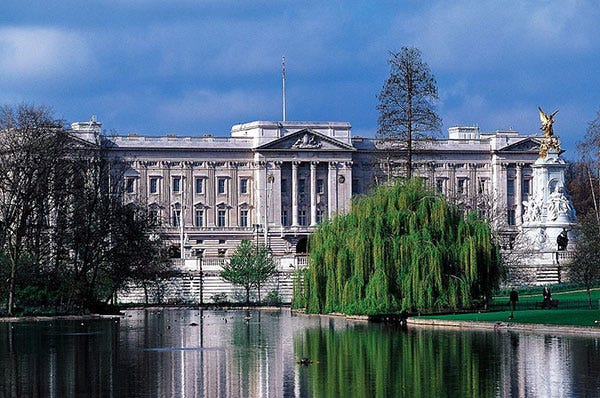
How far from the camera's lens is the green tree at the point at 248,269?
351ft

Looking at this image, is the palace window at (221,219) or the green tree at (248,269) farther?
the palace window at (221,219)

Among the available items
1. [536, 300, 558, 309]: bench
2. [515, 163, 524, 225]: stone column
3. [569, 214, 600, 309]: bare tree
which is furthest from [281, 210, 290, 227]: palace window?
[536, 300, 558, 309]: bench

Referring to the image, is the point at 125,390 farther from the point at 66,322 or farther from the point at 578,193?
the point at 578,193

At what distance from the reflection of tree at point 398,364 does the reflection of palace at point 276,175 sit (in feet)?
334

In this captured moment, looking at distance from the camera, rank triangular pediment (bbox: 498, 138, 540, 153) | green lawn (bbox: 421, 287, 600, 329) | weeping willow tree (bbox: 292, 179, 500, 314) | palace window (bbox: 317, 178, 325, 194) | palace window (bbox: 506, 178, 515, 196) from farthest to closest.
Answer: palace window (bbox: 506, 178, 515, 196), triangular pediment (bbox: 498, 138, 540, 153), palace window (bbox: 317, 178, 325, 194), weeping willow tree (bbox: 292, 179, 500, 314), green lawn (bbox: 421, 287, 600, 329)

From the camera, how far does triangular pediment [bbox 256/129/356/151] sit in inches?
6319

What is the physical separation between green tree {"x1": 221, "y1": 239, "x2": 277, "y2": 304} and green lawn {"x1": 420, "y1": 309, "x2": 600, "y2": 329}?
43066 millimetres

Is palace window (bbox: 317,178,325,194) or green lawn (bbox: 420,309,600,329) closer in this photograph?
green lawn (bbox: 420,309,600,329)

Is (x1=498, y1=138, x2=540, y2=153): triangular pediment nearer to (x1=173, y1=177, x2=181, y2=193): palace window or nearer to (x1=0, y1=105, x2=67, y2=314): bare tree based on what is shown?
(x1=173, y1=177, x2=181, y2=193): palace window

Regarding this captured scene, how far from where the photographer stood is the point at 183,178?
521 feet

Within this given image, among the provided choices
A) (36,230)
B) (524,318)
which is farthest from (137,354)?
(36,230)

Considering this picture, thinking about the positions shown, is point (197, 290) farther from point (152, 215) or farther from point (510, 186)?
point (510, 186)

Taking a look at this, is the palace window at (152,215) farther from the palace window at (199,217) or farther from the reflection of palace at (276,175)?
the palace window at (199,217)

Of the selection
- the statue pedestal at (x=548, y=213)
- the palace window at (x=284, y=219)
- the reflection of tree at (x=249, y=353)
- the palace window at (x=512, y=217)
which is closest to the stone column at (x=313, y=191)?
the palace window at (x=284, y=219)
